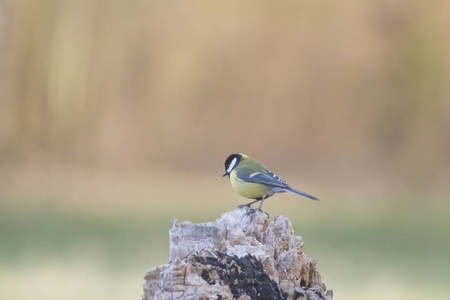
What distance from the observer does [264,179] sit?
6.61 ft

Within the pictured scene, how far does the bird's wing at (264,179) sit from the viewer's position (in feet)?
6.53

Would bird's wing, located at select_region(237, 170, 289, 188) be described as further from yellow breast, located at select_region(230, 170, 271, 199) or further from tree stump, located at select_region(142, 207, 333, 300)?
tree stump, located at select_region(142, 207, 333, 300)

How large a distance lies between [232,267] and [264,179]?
0.93 metres

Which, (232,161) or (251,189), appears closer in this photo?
(251,189)

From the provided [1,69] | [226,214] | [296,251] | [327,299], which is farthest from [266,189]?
[1,69]

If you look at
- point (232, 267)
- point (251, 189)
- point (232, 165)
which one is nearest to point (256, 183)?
point (251, 189)

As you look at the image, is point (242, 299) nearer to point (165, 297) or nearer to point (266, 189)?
point (165, 297)

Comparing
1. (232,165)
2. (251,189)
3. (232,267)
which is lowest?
(232,267)

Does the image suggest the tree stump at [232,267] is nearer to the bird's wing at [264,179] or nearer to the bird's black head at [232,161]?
the bird's wing at [264,179]

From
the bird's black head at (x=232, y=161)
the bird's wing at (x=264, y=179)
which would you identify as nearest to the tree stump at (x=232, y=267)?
the bird's wing at (x=264, y=179)

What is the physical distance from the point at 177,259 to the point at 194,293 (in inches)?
2.2

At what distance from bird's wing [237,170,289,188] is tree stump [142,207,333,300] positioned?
2.09 feet

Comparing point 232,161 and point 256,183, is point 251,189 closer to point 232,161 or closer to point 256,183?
point 256,183

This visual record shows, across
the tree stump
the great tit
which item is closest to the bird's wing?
the great tit
